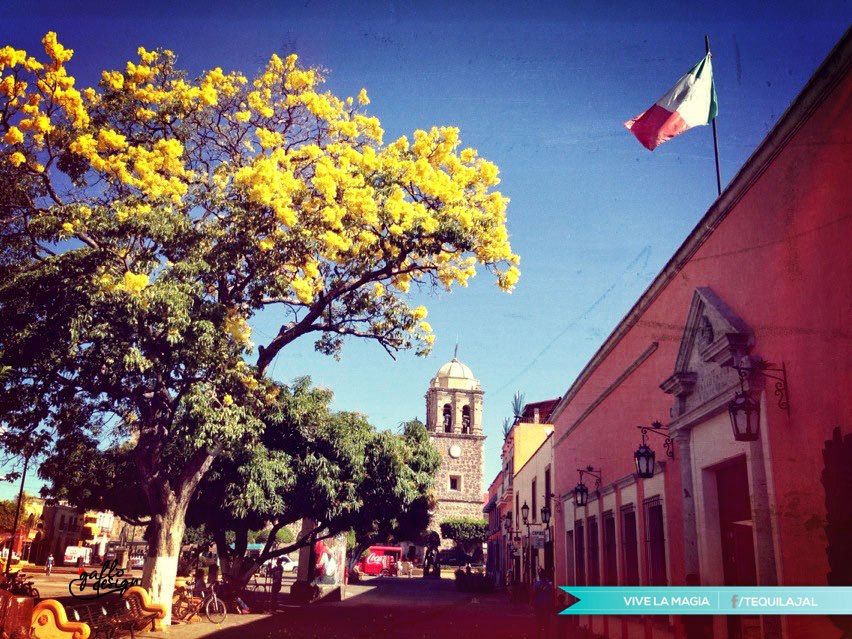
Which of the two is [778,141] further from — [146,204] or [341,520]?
[341,520]

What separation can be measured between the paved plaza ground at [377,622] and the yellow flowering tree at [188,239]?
6.81ft

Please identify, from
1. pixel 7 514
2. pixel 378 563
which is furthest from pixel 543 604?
pixel 7 514

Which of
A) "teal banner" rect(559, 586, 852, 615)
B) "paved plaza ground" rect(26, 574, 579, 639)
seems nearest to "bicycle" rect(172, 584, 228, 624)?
"paved plaza ground" rect(26, 574, 579, 639)

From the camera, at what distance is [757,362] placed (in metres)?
6.31

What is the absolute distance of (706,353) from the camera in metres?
7.55

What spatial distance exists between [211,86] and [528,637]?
500 inches

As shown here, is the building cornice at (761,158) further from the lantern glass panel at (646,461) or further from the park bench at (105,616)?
the park bench at (105,616)

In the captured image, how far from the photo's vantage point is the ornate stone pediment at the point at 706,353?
22.3 feet

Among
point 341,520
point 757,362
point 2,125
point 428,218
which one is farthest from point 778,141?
point 341,520

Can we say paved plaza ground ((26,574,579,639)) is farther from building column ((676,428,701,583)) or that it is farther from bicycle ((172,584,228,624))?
building column ((676,428,701,583))

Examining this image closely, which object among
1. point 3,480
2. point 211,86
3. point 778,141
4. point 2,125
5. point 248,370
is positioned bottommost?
point 3,480

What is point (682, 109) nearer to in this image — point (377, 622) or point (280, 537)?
point (377, 622)

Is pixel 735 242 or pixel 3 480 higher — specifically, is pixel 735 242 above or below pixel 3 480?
above

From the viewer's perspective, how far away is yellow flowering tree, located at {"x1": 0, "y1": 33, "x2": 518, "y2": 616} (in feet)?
31.7
